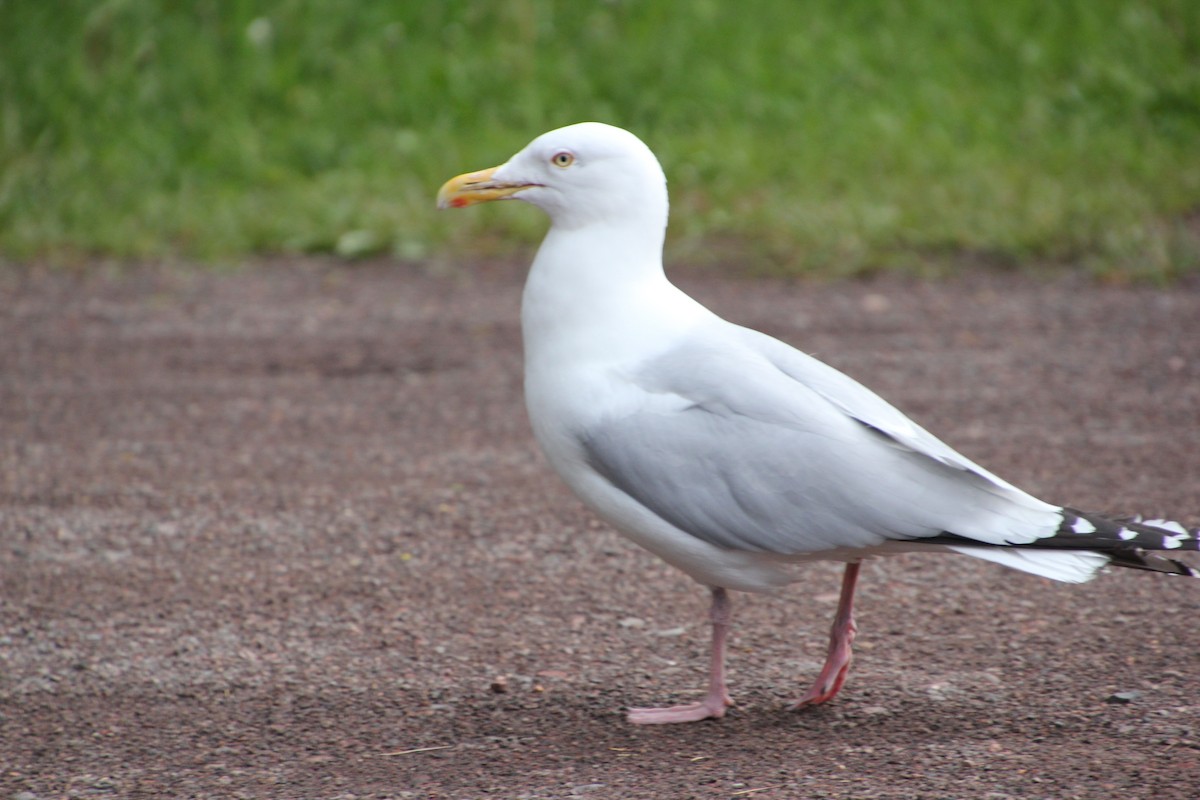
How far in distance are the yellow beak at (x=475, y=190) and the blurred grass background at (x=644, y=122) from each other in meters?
3.92

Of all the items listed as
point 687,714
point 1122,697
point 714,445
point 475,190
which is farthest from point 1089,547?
point 475,190

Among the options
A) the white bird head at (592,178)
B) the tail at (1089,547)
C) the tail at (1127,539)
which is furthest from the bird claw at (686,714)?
the white bird head at (592,178)

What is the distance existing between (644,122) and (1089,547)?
21.5 feet

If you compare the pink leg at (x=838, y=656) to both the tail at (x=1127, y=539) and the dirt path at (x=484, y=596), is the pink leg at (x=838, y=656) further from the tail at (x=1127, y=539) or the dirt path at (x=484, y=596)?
the tail at (x=1127, y=539)

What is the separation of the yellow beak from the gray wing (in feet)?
1.88

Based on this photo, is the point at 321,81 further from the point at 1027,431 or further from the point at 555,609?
the point at 555,609

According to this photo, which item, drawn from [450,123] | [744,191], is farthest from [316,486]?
[450,123]

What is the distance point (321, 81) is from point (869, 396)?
7069 mm

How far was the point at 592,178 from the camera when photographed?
11.4 feet

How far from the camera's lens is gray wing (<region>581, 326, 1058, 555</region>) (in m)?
3.15

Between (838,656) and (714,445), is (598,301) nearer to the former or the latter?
(714,445)

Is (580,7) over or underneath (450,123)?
over

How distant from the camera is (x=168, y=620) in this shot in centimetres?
400

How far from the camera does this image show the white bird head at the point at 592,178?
347 cm
